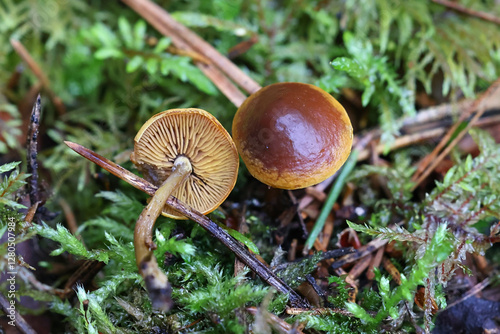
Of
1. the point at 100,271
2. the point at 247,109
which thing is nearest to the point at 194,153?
the point at 247,109

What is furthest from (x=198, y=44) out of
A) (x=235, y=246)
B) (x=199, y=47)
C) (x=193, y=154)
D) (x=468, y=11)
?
(x=468, y=11)

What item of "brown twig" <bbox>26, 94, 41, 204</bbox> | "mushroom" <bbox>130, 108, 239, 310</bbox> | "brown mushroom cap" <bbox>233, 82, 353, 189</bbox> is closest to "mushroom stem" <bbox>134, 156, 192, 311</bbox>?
"mushroom" <bbox>130, 108, 239, 310</bbox>

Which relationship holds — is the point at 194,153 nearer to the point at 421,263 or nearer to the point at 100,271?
the point at 100,271

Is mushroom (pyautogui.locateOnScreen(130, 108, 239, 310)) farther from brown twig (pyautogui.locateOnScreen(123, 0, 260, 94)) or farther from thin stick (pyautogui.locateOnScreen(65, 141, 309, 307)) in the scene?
brown twig (pyautogui.locateOnScreen(123, 0, 260, 94))

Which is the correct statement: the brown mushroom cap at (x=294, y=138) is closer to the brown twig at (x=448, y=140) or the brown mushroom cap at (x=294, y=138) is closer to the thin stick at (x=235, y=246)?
the thin stick at (x=235, y=246)

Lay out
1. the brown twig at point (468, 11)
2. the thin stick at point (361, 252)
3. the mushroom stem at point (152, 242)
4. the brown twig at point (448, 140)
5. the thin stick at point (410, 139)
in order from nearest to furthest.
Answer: the mushroom stem at point (152, 242) → the thin stick at point (361, 252) → the brown twig at point (448, 140) → the thin stick at point (410, 139) → the brown twig at point (468, 11)

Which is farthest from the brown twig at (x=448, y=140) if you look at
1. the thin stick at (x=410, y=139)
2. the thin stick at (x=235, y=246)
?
the thin stick at (x=235, y=246)
